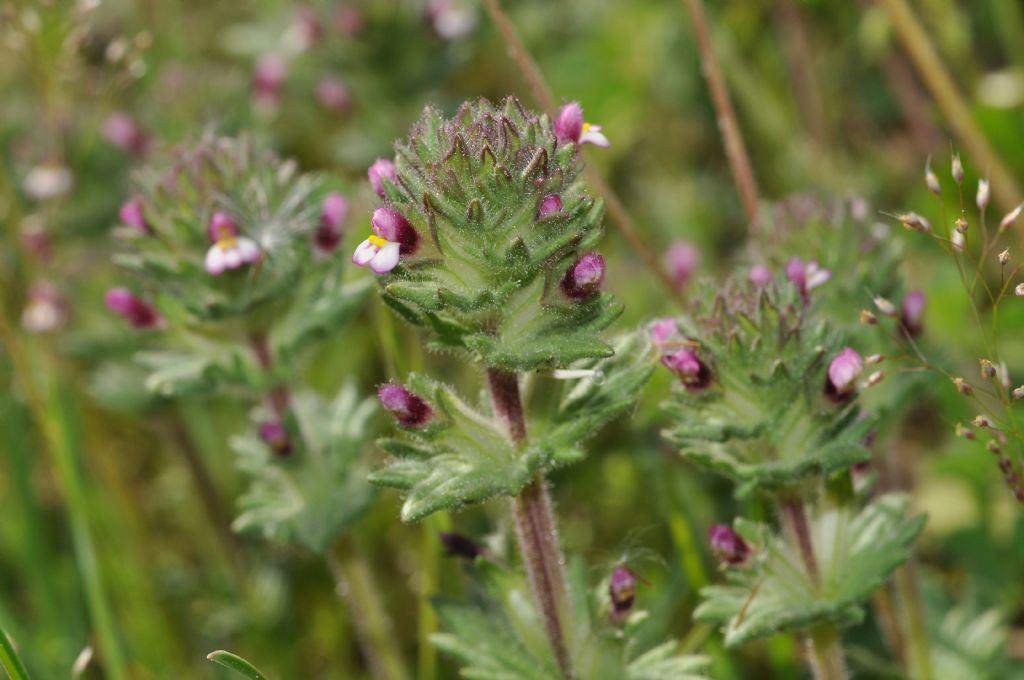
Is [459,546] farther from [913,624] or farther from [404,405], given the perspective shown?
[913,624]

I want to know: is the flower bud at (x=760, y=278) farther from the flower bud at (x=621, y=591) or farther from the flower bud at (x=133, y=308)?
the flower bud at (x=133, y=308)

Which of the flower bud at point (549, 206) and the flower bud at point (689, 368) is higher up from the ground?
the flower bud at point (549, 206)

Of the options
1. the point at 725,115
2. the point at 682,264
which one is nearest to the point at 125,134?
the point at 682,264

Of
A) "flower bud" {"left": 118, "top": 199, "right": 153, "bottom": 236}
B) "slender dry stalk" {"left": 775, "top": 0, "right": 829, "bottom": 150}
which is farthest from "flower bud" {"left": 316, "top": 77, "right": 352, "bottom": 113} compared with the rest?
"flower bud" {"left": 118, "top": 199, "right": 153, "bottom": 236}

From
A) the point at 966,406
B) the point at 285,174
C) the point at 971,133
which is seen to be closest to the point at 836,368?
the point at 971,133

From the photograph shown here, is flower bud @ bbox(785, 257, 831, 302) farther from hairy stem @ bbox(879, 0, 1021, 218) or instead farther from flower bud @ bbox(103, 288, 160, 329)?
flower bud @ bbox(103, 288, 160, 329)

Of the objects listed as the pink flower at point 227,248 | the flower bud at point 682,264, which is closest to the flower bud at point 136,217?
the pink flower at point 227,248

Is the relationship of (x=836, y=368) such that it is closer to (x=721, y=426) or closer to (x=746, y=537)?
Result: (x=721, y=426)
